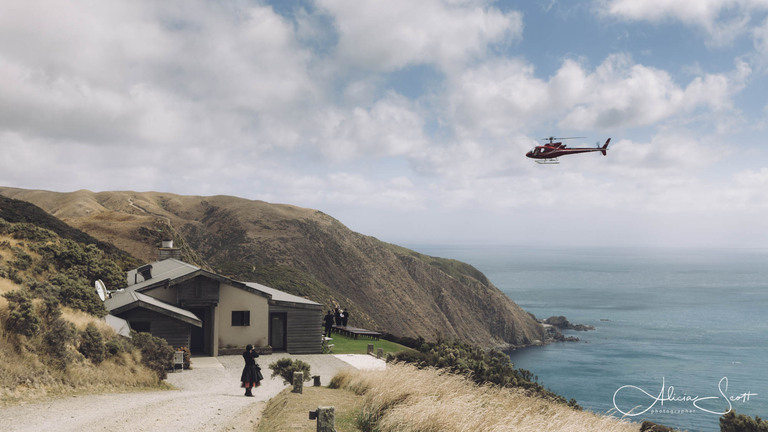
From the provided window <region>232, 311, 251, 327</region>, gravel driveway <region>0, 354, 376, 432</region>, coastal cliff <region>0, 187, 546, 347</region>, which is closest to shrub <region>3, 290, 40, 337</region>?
gravel driveway <region>0, 354, 376, 432</region>

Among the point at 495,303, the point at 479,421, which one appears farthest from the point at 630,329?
the point at 479,421

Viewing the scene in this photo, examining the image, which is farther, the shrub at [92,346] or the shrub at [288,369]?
the shrub at [288,369]

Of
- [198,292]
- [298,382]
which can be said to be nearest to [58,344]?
[298,382]

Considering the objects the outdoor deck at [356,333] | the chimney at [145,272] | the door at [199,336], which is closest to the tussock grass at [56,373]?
the door at [199,336]

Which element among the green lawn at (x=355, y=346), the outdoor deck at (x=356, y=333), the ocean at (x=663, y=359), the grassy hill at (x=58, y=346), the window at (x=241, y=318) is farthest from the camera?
the ocean at (x=663, y=359)

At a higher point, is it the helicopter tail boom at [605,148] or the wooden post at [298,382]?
the helicopter tail boom at [605,148]

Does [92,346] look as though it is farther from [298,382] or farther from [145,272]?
[145,272]

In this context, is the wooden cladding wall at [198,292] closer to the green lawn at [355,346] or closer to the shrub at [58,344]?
the green lawn at [355,346]
